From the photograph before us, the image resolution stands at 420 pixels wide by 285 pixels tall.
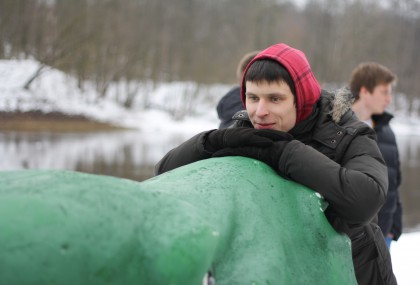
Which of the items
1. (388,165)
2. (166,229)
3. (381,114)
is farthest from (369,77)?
(166,229)

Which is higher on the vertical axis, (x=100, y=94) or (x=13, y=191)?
(x=13, y=191)

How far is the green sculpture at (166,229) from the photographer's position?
787 millimetres

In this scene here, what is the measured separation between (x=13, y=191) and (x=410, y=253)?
163 inches

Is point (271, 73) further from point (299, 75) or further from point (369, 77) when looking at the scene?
point (369, 77)

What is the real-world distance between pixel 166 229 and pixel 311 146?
0.83 m

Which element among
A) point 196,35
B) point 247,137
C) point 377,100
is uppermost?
point 247,137

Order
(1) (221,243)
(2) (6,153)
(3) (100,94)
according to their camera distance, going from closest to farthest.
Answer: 1. (1) (221,243)
2. (2) (6,153)
3. (3) (100,94)

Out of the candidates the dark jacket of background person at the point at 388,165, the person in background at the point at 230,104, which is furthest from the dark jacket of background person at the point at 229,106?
the dark jacket of background person at the point at 388,165

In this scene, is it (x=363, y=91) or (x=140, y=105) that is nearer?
(x=363, y=91)

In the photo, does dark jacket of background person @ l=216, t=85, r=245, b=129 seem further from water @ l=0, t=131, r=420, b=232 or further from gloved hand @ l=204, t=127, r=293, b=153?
water @ l=0, t=131, r=420, b=232

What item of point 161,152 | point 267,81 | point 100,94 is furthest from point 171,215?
point 100,94

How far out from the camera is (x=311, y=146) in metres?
1.63

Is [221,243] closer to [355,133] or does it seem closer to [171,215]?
[171,215]

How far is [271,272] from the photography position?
3.90 ft
